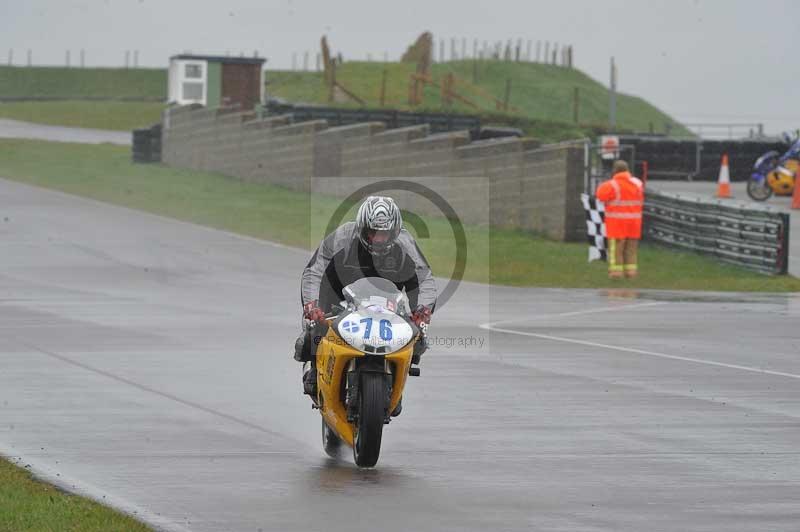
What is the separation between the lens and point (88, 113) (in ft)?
229

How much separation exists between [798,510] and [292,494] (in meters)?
2.90

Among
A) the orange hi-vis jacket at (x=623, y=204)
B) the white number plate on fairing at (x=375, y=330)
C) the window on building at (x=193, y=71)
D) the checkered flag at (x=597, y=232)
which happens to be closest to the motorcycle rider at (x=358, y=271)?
the white number plate on fairing at (x=375, y=330)

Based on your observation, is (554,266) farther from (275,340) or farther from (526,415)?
(526,415)

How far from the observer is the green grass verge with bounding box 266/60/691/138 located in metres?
76.9

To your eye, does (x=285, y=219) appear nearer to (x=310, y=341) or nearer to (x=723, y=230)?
(x=723, y=230)

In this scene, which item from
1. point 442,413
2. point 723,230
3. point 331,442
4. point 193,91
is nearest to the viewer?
point 331,442

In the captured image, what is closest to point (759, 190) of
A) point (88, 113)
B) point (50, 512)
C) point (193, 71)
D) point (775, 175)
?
point (775, 175)

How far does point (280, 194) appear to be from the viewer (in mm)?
41688

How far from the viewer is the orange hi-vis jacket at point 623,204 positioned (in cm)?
2677

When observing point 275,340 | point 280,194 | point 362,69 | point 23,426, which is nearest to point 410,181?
point 280,194

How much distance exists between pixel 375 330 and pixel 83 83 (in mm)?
85800

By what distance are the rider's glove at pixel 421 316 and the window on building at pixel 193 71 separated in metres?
44.9

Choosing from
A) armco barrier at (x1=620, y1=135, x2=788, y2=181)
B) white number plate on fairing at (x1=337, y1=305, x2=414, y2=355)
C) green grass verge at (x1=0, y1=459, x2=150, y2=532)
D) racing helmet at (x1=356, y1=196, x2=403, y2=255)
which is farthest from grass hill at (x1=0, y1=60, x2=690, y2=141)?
Result: green grass verge at (x1=0, y1=459, x2=150, y2=532)

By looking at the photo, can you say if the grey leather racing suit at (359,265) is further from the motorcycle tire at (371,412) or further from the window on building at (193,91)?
the window on building at (193,91)
